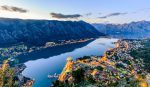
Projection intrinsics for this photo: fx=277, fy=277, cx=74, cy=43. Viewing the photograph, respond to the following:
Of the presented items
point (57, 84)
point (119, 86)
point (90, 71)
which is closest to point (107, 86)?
point (119, 86)

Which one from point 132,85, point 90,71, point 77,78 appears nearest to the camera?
point 132,85

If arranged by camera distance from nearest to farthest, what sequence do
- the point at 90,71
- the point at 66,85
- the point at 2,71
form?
the point at 2,71 → the point at 66,85 → the point at 90,71

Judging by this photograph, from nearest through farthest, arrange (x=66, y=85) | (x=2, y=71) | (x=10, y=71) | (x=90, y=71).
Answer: (x=2, y=71) < (x=10, y=71) < (x=66, y=85) < (x=90, y=71)

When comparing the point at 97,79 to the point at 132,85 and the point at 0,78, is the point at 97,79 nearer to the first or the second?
the point at 132,85

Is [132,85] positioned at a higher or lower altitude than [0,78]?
lower

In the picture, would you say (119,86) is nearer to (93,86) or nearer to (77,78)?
(93,86)

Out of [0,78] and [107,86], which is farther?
[107,86]

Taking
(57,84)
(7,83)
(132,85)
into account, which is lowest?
(57,84)

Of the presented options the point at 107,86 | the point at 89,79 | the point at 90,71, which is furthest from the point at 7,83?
the point at 90,71

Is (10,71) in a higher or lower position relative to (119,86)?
higher
